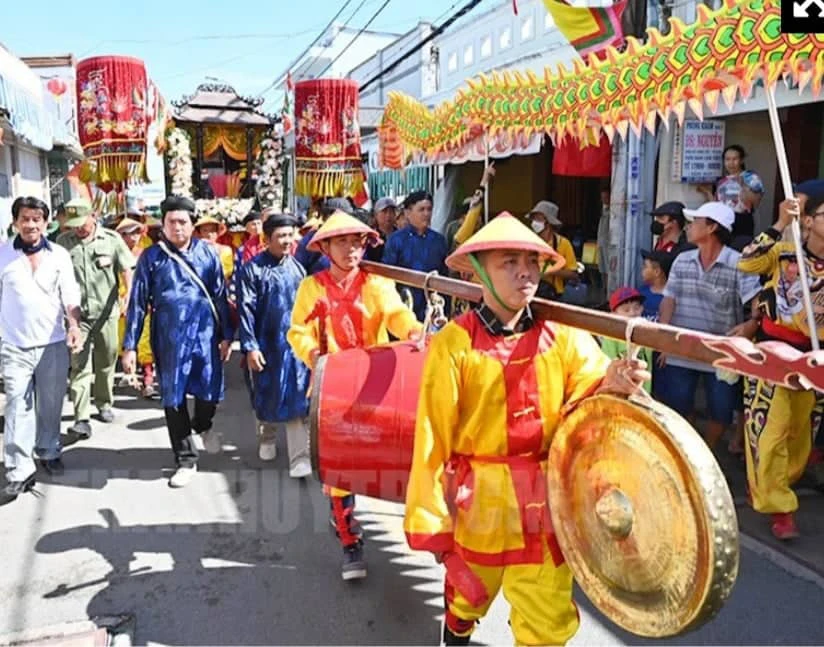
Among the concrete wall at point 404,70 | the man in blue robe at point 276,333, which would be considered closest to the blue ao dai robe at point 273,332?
the man in blue robe at point 276,333

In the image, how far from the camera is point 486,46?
11102 millimetres

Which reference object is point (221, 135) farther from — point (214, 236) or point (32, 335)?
point (32, 335)

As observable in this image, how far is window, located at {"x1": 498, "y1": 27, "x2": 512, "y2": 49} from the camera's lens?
10120mm

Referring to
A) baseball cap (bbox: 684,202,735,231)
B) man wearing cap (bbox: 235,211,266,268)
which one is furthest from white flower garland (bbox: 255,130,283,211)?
baseball cap (bbox: 684,202,735,231)

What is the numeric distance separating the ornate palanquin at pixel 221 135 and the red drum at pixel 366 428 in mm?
9604

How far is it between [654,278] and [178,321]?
10.1 ft

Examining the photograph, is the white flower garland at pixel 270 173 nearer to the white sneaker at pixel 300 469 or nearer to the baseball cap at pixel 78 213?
the baseball cap at pixel 78 213

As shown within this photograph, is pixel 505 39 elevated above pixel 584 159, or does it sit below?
above

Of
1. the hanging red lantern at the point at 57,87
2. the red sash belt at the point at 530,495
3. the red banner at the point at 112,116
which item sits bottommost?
the red sash belt at the point at 530,495

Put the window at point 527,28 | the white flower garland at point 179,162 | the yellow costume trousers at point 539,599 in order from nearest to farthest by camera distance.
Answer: the yellow costume trousers at point 539,599 < the window at point 527,28 < the white flower garland at point 179,162

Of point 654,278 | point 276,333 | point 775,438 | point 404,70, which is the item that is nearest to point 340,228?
point 276,333

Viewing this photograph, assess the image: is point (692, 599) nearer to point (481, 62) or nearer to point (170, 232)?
point (170, 232)

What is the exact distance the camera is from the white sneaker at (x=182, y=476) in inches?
171

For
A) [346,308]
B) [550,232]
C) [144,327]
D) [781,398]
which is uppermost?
[550,232]
